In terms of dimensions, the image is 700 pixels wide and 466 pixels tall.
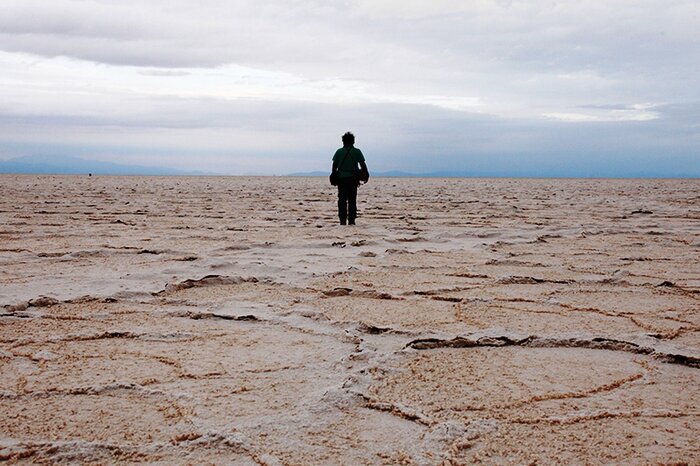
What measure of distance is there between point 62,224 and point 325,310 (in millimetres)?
5410

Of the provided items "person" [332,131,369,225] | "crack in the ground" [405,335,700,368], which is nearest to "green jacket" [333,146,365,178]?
"person" [332,131,369,225]

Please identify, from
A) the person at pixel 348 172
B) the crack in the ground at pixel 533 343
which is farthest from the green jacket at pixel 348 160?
the crack in the ground at pixel 533 343

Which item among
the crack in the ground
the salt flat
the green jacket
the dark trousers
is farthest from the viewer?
the green jacket

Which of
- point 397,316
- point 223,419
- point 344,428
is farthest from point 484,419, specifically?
point 397,316

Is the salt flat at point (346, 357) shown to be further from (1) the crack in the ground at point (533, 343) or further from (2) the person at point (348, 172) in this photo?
(2) the person at point (348, 172)

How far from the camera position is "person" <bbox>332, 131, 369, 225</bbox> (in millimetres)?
8023

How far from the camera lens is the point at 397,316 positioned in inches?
126

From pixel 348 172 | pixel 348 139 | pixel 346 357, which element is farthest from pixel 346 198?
pixel 346 357

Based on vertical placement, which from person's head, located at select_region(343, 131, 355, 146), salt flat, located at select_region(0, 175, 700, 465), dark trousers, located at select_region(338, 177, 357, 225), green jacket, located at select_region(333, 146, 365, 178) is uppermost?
person's head, located at select_region(343, 131, 355, 146)

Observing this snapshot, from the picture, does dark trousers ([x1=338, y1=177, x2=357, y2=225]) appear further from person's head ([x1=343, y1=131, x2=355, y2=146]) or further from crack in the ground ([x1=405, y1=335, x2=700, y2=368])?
crack in the ground ([x1=405, y1=335, x2=700, y2=368])

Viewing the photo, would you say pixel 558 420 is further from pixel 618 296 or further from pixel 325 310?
pixel 618 296

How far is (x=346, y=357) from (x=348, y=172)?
576 centimetres

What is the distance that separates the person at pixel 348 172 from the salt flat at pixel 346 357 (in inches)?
108

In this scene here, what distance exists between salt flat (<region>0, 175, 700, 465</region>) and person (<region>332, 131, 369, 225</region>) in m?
2.75
